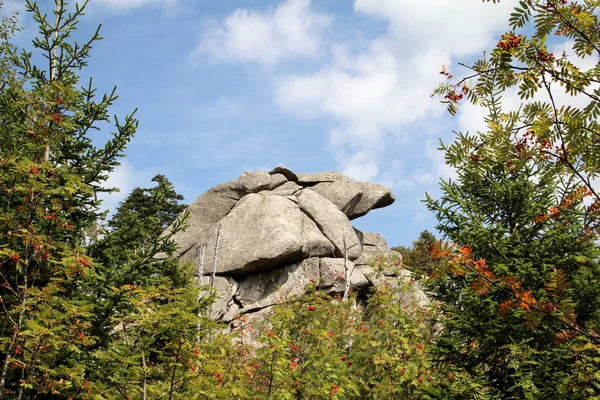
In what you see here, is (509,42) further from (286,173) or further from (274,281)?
(286,173)

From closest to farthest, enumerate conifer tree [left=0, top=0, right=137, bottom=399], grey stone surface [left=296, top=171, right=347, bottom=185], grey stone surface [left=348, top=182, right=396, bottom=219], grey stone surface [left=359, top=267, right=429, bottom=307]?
conifer tree [left=0, top=0, right=137, bottom=399], grey stone surface [left=359, top=267, right=429, bottom=307], grey stone surface [left=348, top=182, right=396, bottom=219], grey stone surface [left=296, top=171, right=347, bottom=185]

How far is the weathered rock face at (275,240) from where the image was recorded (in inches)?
821

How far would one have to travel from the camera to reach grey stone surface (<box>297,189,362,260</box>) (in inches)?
906

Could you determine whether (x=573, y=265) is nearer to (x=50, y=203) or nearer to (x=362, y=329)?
(x=362, y=329)

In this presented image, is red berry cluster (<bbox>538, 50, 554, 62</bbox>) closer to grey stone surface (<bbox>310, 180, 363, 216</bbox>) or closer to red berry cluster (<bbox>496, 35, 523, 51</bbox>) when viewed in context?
red berry cluster (<bbox>496, 35, 523, 51</bbox>)

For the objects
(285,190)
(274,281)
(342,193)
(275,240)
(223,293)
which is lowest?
(223,293)

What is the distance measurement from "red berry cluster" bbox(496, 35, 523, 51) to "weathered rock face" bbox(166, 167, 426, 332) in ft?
53.8

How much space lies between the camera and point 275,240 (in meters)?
21.2

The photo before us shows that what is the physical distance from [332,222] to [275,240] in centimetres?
353

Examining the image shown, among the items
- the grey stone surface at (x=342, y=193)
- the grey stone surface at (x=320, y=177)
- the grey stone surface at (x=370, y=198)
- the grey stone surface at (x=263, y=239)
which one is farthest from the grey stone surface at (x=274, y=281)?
the grey stone surface at (x=320, y=177)

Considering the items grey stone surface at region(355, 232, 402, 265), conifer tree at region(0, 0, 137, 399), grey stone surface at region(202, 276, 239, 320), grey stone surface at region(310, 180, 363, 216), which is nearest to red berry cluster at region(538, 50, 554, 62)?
conifer tree at region(0, 0, 137, 399)

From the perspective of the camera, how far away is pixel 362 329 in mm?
8859

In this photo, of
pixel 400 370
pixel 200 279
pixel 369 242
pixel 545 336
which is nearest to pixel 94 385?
pixel 400 370

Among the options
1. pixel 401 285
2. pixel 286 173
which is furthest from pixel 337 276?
pixel 401 285
